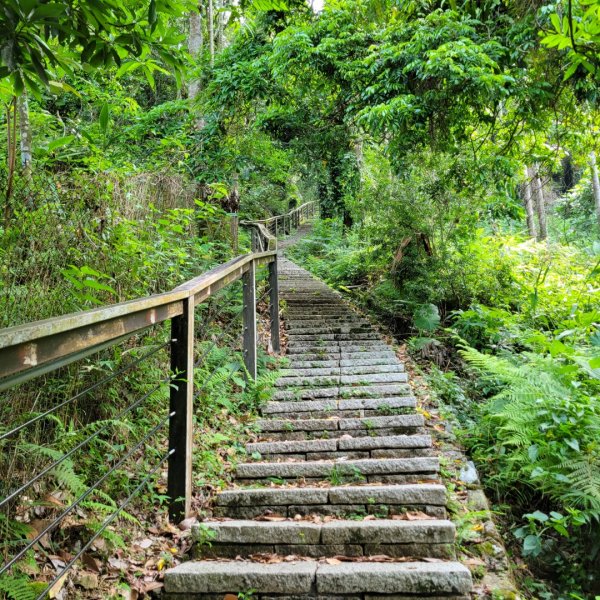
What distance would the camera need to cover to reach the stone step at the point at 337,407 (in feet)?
14.2

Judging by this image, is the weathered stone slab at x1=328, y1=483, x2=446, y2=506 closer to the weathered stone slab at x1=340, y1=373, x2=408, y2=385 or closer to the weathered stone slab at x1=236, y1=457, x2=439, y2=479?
the weathered stone slab at x1=236, y1=457, x2=439, y2=479

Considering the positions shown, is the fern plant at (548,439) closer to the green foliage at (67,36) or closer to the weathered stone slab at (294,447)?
the weathered stone slab at (294,447)

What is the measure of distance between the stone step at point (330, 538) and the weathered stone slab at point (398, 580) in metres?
0.21

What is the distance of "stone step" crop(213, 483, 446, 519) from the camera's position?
294cm

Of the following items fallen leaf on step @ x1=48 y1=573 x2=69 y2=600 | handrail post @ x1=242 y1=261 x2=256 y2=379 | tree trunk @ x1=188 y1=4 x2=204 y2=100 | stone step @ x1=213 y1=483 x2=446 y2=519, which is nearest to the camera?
fallen leaf on step @ x1=48 y1=573 x2=69 y2=600

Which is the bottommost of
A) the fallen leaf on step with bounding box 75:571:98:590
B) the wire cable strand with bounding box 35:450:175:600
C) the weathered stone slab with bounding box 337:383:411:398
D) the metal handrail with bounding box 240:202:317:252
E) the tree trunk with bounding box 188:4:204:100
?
the fallen leaf on step with bounding box 75:571:98:590

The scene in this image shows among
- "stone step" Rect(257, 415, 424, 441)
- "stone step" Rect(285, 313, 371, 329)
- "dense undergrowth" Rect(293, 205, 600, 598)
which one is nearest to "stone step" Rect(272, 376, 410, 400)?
"stone step" Rect(257, 415, 424, 441)

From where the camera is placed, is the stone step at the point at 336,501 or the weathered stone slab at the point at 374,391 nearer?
the stone step at the point at 336,501

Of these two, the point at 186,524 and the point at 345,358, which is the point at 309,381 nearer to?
the point at 345,358

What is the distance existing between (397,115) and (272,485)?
4503 millimetres

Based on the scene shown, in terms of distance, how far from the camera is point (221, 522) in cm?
289

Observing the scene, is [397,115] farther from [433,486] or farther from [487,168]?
[433,486]

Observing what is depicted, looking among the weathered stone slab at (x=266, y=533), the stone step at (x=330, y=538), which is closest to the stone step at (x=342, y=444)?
the stone step at (x=330, y=538)

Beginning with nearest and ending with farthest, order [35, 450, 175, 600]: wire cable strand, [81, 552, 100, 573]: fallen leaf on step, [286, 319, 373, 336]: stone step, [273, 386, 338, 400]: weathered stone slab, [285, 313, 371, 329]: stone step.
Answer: [35, 450, 175, 600]: wire cable strand
[81, 552, 100, 573]: fallen leaf on step
[273, 386, 338, 400]: weathered stone slab
[286, 319, 373, 336]: stone step
[285, 313, 371, 329]: stone step
